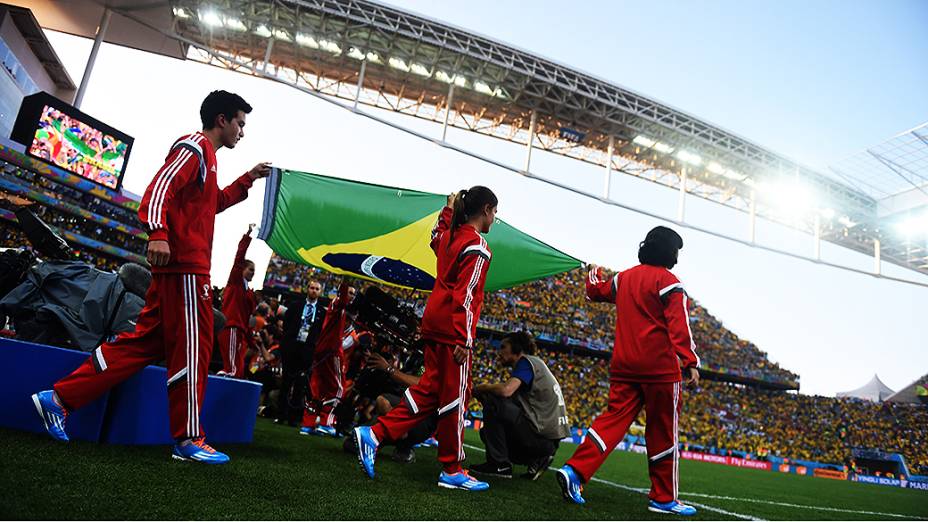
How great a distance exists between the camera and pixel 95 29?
17.3 metres

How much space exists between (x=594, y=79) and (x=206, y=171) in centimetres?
1456

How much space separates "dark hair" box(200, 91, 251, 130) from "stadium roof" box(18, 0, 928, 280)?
11306 mm

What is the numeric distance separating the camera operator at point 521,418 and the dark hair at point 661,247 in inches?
49.4

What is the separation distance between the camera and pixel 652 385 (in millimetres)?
3078

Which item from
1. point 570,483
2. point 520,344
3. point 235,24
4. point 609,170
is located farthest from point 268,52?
point 570,483

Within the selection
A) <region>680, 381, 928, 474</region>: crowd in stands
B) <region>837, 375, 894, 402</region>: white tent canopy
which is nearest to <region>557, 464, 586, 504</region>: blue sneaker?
<region>680, 381, 928, 474</region>: crowd in stands

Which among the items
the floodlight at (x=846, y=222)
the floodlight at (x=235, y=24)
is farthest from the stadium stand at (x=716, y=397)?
the floodlight at (x=235, y=24)

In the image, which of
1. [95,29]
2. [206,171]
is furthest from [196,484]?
[95,29]

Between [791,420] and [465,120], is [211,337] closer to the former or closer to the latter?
[465,120]

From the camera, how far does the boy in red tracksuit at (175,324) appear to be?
2.40 metres

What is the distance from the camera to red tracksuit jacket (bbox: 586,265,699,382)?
3037 millimetres

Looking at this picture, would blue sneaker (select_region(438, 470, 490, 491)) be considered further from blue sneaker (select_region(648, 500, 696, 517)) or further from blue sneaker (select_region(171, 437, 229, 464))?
blue sneaker (select_region(171, 437, 229, 464))

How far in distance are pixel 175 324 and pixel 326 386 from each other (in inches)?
129

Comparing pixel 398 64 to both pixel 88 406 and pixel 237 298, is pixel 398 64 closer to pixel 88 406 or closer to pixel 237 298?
pixel 237 298
